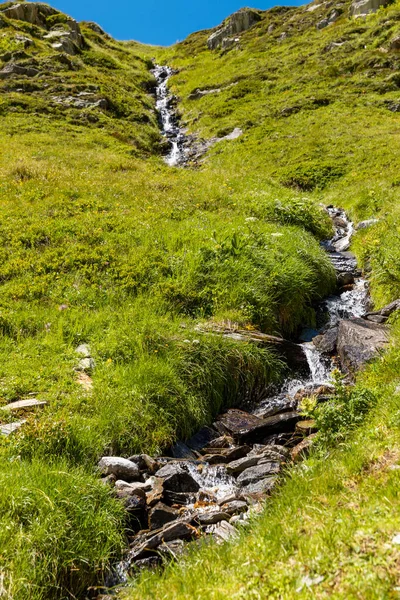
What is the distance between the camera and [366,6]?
5672cm

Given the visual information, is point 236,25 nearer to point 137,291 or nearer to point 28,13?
point 28,13

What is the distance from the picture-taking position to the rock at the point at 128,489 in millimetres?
5559

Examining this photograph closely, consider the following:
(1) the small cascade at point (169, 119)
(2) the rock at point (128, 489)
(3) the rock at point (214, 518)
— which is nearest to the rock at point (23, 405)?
(2) the rock at point (128, 489)

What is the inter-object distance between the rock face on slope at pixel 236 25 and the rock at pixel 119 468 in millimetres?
81538

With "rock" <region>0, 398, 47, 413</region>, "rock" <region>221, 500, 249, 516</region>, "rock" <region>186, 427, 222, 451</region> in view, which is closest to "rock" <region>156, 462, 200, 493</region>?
"rock" <region>221, 500, 249, 516</region>

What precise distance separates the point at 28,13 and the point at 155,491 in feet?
223

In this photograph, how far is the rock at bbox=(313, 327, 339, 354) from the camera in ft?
34.1

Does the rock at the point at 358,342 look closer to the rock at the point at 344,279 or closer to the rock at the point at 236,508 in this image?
the rock at the point at 344,279

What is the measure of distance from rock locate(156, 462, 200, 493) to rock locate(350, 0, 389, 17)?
67519 mm

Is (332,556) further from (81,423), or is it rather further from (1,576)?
(81,423)

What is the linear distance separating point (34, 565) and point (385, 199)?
19.1 metres

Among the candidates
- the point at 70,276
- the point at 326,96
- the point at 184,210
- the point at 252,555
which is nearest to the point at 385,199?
the point at 184,210

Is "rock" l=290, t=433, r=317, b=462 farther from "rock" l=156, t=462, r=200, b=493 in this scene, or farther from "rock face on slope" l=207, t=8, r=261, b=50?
"rock face on slope" l=207, t=8, r=261, b=50

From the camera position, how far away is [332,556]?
3217 millimetres
